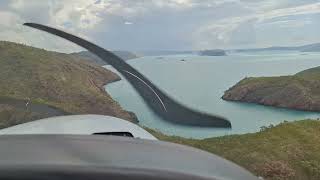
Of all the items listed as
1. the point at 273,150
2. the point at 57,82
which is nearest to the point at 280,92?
the point at 57,82

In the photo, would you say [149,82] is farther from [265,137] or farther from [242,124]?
[242,124]

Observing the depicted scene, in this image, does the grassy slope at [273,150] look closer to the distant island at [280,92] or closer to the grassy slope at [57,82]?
the grassy slope at [57,82]

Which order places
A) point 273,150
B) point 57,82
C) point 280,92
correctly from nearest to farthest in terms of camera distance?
point 273,150
point 57,82
point 280,92

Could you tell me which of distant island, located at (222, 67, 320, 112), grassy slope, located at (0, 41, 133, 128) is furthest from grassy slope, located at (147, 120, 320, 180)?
→ distant island, located at (222, 67, 320, 112)

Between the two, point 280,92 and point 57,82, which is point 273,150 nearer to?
point 57,82

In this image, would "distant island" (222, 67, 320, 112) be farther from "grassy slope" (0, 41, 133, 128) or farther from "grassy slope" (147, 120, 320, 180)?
"grassy slope" (0, 41, 133, 128)

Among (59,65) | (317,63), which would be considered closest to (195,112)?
(59,65)

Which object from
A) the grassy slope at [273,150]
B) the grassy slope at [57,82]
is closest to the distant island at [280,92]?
the grassy slope at [273,150]
